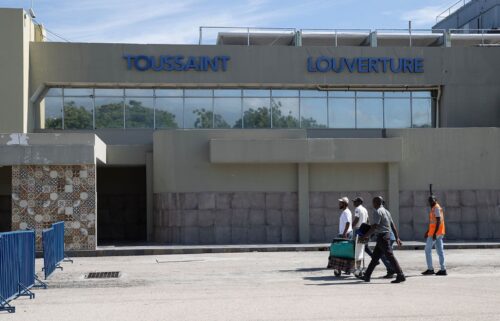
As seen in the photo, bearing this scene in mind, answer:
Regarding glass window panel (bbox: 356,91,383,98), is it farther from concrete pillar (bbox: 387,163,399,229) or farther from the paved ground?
the paved ground

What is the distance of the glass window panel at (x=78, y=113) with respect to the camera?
34.3 meters

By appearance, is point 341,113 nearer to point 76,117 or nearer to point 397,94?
point 397,94

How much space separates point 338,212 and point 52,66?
43.6ft

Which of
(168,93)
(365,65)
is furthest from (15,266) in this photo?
(365,65)

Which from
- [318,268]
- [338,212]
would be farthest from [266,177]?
[318,268]

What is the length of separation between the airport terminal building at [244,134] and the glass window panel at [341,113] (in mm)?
56

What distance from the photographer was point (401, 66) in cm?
3578

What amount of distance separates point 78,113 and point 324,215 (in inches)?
463

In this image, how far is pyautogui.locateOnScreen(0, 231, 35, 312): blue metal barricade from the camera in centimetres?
1276

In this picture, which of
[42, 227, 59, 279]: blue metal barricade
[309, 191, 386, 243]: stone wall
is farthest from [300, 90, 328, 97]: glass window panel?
[42, 227, 59, 279]: blue metal barricade

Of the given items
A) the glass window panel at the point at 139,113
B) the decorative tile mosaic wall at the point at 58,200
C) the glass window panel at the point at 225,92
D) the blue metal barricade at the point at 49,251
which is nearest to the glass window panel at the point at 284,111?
the glass window panel at the point at 225,92

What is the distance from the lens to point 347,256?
1750 centimetres

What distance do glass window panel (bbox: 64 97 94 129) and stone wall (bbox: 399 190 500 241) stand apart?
13534 millimetres

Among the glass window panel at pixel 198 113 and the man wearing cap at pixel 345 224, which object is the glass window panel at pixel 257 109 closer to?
the glass window panel at pixel 198 113
